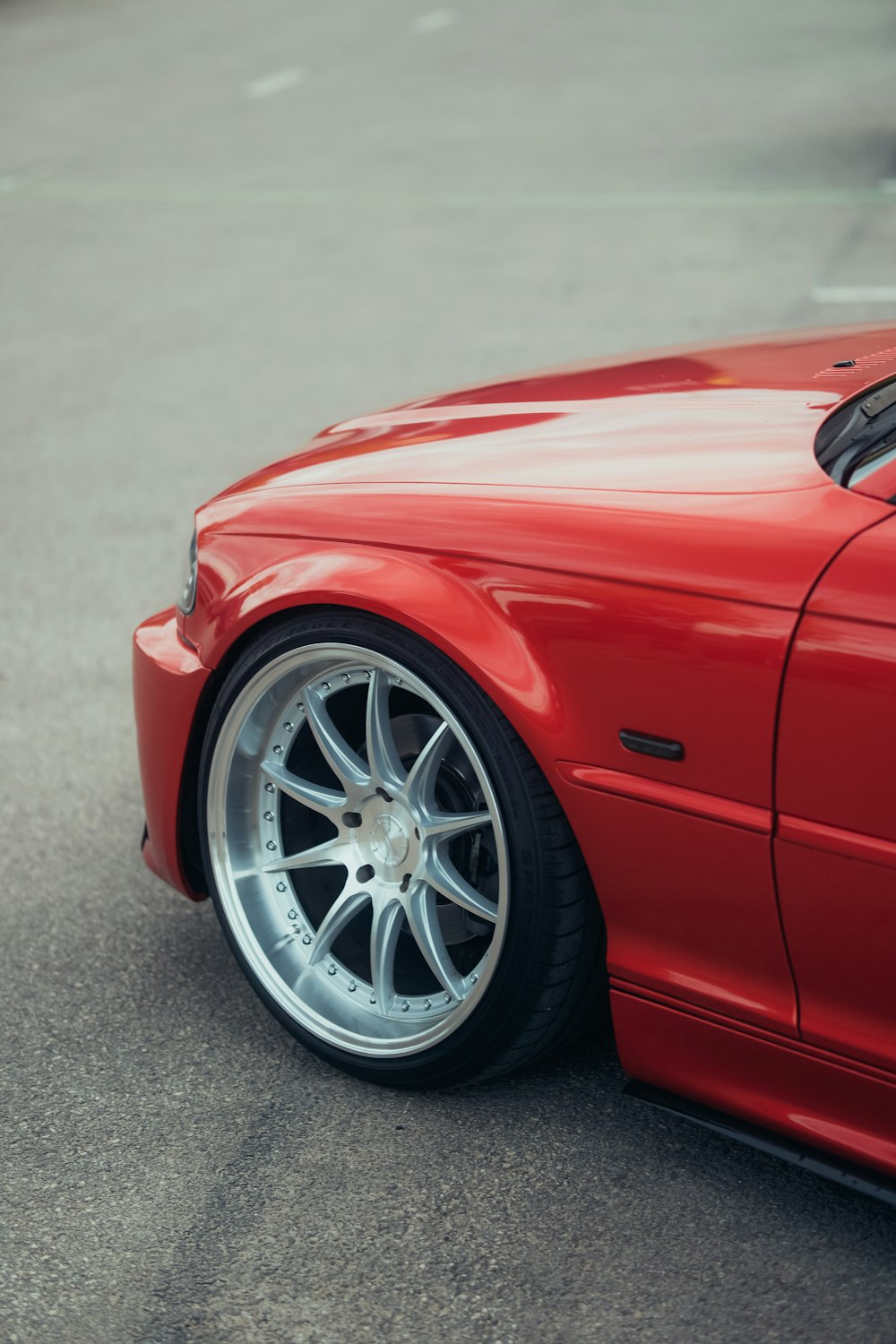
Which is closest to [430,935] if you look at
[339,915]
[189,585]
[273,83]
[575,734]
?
[339,915]

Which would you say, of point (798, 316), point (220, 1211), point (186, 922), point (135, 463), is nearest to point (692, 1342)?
point (220, 1211)

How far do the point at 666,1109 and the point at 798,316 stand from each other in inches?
217

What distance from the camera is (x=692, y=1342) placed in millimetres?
2094

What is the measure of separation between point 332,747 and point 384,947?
1.23 ft

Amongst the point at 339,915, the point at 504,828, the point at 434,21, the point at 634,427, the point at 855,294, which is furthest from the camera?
the point at 434,21

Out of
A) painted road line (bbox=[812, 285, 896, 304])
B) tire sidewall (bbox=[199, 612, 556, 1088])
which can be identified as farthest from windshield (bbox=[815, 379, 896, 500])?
painted road line (bbox=[812, 285, 896, 304])

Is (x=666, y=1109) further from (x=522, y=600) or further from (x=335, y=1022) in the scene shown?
(x=522, y=600)

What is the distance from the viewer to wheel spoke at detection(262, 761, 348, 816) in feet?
8.87

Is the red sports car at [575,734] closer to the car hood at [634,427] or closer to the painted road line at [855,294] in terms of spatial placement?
the car hood at [634,427]

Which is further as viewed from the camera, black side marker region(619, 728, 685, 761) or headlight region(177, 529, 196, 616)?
headlight region(177, 529, 196, 616)

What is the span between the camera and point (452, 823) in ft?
8.25

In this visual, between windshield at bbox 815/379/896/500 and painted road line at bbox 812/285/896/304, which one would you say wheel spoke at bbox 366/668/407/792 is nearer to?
windshield at bbox 815/379/896/500

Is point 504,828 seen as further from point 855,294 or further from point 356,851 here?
point 855,294

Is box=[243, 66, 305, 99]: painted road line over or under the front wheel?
under
